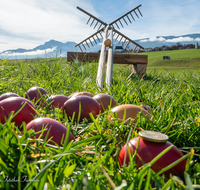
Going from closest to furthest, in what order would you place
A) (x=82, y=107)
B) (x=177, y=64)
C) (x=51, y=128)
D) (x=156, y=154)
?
1. (x=156, y=154)
2. (x=51, y=128)
3. (x=82, y=107)
4. (x=177, y=64)

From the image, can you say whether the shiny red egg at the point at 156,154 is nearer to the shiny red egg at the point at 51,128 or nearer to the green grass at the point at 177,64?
the shiny red egg at the point at 51,128

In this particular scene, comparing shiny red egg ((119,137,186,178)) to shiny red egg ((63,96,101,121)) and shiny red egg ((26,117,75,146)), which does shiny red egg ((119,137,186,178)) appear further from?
shiny red egg ((63,96,101,121))

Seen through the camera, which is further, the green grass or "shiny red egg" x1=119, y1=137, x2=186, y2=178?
the green grass

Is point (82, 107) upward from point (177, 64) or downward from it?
downward

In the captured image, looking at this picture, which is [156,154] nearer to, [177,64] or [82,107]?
[82,107]

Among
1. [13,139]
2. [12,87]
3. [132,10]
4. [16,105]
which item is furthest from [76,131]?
[132,10]

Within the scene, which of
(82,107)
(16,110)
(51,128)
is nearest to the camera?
(51,128)

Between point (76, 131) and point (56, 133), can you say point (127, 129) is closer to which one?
point (76, 131)

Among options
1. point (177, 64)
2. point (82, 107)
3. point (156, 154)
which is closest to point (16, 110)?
point (82, 107)

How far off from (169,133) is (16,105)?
1.15 metres

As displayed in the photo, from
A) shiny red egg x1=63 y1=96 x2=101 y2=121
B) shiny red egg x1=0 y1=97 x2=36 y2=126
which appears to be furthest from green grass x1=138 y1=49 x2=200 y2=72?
shiny red egg x1=0 y1=97 x2=36 y2=126

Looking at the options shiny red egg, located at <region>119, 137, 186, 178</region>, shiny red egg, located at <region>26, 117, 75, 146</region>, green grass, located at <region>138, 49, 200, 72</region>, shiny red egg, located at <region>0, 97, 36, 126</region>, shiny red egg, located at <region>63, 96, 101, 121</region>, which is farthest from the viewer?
green grass, located at <region>138, 49, 200, 72</region>

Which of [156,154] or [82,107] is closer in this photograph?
[156,154]

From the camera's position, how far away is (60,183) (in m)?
0.79
